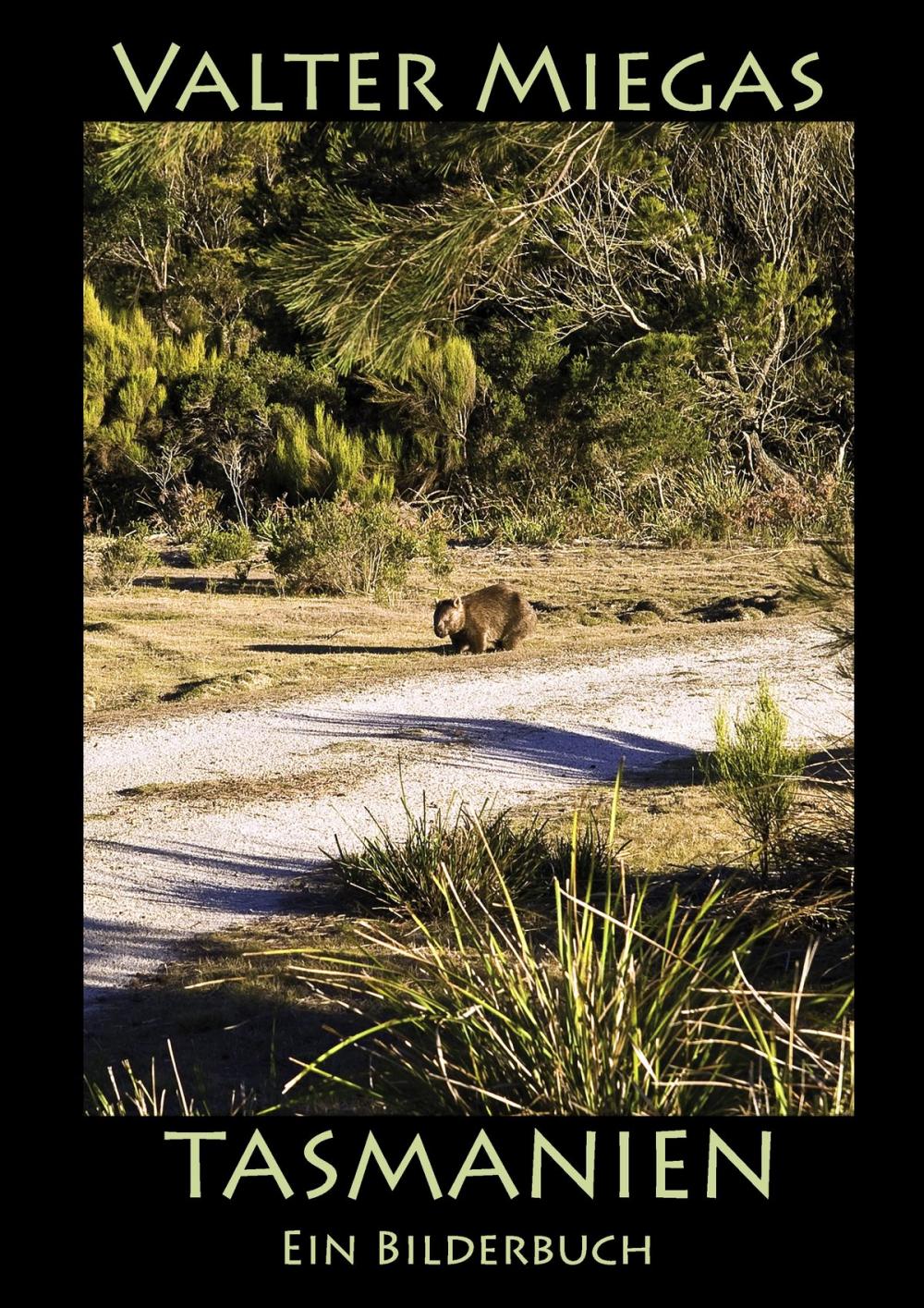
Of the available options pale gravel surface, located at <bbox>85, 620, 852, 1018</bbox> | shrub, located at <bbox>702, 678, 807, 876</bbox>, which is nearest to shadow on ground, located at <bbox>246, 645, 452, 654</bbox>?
pale gravel surface, located at <bbox>85, 620, 852, 1018</bbox>

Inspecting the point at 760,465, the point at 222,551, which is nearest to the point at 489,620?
the point at 222,551

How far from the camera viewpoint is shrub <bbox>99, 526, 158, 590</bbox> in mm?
13383

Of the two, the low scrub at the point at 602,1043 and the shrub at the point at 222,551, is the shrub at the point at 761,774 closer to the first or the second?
the low scrub at the point at 602,1043

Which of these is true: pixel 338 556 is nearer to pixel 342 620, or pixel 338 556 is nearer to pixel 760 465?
pixel 342 620

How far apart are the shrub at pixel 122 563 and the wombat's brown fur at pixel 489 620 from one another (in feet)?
14.4

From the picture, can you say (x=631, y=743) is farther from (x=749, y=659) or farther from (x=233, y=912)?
(x=233, y=912)

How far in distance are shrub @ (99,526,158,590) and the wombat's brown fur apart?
14.4 ft

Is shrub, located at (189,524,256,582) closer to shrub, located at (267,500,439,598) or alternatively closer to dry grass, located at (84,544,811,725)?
dry grass, located at (84,544,811,725)

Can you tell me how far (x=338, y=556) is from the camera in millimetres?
13398

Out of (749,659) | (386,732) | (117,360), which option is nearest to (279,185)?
(117,360)

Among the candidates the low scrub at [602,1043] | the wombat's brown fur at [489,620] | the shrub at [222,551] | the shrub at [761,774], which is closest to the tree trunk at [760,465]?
the shrub at [222,551]

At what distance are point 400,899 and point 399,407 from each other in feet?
47.3

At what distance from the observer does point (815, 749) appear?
22.2ft

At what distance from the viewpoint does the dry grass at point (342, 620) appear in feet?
31.0
